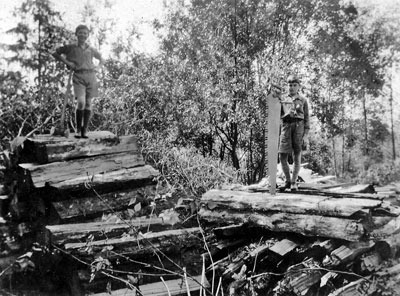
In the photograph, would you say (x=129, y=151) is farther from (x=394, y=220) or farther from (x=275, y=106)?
(x=394, y=220)

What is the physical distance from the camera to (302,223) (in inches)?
156

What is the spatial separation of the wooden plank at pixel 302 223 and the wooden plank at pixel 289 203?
0.06m

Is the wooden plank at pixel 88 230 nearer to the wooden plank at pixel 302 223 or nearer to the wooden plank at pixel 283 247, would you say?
the wooden plank at pixel 302 223

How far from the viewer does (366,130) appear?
17266 millimetres

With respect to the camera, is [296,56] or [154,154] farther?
[296,56]

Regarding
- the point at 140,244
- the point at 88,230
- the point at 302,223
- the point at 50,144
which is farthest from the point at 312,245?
the point at 50,144

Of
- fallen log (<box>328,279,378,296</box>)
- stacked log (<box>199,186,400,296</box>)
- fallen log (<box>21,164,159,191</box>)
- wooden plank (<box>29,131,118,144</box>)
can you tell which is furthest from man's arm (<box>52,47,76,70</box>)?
fallen log (<box>328,279,378,296</box>)

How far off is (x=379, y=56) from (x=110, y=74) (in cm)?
807

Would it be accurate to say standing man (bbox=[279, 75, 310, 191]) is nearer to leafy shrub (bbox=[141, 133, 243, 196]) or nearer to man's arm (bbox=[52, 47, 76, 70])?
man's arm (bbox=[52, 47, 76, 70])

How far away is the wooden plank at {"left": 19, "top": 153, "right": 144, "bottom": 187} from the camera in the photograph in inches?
207

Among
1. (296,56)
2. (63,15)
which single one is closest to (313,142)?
(296,56)

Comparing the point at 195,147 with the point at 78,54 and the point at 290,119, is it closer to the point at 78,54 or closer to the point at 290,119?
the point at 78,54

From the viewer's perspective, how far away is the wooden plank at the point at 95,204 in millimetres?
5109

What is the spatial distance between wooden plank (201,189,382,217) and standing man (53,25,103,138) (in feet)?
8.75
